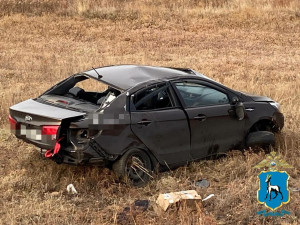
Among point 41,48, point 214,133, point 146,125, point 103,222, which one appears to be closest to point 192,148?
point 214,133

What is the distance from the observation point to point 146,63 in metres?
14.8

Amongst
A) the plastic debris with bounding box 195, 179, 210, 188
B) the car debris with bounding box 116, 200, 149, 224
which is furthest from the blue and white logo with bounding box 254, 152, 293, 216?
the plastic debris with bounding box 195, 179, 210, 188

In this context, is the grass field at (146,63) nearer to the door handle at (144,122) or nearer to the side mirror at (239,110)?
the side mirror at (239,110)

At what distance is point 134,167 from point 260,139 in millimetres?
2004

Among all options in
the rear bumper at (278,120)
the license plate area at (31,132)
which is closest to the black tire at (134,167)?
the license plate area at (31,132)

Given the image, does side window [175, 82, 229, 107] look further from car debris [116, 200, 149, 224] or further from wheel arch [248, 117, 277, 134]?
car debris [116, 200, 149, 224]

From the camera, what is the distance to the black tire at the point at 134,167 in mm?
5715

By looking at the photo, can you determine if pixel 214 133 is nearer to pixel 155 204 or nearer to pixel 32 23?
pixel 155 204

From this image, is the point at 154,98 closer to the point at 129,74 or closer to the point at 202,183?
the point at 129,74

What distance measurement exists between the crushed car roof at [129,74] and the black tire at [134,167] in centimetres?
79

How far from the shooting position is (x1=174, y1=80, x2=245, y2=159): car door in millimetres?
6375

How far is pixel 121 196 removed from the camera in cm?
566

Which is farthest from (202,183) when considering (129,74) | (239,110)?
(129,74)

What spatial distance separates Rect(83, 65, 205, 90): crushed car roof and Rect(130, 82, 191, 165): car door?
195mm
